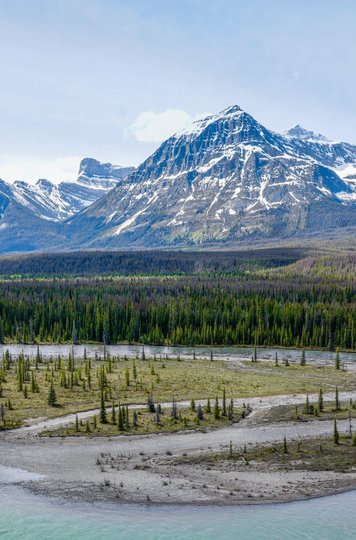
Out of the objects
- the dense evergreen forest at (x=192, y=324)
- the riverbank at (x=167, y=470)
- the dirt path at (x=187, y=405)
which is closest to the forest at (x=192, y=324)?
the dense evergreen forest at (x=192, y=324)

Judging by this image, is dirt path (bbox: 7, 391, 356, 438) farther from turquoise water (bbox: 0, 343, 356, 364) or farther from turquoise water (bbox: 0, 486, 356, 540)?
turquoise water (bbox: 0, 343, 356, 364)

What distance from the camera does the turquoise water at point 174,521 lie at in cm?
5116

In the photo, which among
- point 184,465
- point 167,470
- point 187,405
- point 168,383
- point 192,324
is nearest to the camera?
Answer: point 167,470

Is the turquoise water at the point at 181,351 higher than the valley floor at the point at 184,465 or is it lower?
higher

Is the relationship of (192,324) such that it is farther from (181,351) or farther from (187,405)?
(187,405)

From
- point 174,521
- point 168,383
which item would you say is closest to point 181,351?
point 168,383

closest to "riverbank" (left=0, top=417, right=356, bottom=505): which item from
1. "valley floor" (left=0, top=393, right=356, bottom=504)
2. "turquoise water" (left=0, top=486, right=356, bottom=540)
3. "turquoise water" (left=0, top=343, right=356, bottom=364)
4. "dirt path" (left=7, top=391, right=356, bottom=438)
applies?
"valley floor" (left=0, top=393, right=356, bottom=504)

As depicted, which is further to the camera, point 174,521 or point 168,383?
point 168,383

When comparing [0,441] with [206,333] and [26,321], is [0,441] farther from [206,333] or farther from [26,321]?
[26,321]

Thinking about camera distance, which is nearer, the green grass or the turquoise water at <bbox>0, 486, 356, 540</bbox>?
the turquoise water at <bbox>0, 486, 356, 540</bbox>

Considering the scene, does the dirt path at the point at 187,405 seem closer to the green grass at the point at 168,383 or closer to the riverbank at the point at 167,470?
the riverbank at the point at 167,470

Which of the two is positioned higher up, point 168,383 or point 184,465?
point 168,383

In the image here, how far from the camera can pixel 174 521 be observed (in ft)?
177

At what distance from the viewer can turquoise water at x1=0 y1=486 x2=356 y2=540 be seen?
5116 cm
